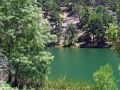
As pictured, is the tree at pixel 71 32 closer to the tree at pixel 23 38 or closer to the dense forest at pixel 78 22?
the dense forest at pixel 78 22

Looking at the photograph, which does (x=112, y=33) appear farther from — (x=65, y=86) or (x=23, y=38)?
(x=65, y=86)

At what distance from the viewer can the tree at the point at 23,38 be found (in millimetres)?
30500

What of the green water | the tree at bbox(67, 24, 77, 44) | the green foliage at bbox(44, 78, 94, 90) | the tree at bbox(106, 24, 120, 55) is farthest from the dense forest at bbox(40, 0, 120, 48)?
the tree at bbox(106, 24, 120, 55)

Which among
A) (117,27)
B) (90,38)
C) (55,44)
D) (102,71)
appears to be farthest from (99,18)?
(117,27)

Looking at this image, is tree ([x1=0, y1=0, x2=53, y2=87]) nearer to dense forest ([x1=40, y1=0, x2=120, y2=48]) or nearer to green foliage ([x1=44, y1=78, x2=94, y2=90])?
green foliage ([x1=44, y1=78, x2=94, y2=90])

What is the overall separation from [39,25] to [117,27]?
61.8ft

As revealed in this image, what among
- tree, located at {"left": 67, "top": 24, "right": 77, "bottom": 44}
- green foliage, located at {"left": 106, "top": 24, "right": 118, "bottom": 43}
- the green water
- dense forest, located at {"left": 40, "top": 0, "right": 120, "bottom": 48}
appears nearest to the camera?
green foliage, located at {"left": 106, "top": 24, "right": 118, "bottom": 43}

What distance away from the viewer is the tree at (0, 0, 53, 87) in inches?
1201

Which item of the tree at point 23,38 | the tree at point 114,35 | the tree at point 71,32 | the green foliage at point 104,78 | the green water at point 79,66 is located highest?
the tree at point 114,35

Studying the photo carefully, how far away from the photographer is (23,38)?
102ft

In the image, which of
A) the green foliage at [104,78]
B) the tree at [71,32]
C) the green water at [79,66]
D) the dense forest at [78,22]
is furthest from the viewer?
the tree at [71,32]

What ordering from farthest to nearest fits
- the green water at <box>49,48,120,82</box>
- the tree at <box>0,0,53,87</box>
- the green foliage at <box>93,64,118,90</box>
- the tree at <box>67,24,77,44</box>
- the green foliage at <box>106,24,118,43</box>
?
the tree at <box>67,24,77,44</box>
the green water at <box>49,48,120,82</box>
the green foliage at <box>93,64,118,90</box>
the tree at <box>0,0,53,87</box>
the green foliage at <box>106,24,118,43</box>

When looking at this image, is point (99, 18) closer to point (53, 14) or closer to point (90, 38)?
point (90, 38)

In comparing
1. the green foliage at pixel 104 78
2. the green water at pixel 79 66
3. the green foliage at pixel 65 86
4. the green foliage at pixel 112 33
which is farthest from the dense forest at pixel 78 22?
the green foliage at pixel 112 33
